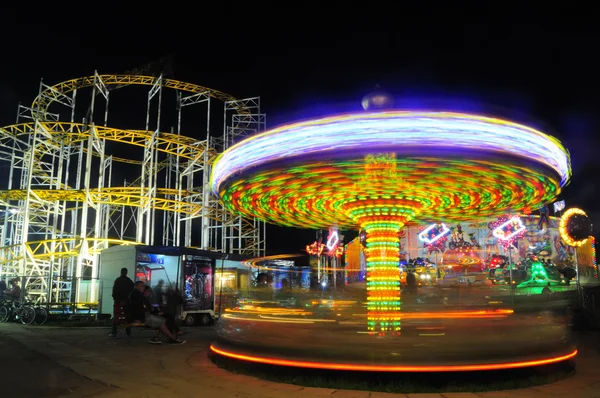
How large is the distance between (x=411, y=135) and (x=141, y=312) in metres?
8.40

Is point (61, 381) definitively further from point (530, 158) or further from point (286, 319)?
point (530, 158)

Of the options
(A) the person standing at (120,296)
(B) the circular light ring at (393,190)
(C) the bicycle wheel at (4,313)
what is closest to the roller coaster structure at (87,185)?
(C) the bicycle wheel at (4,313)

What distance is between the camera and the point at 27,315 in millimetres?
17688

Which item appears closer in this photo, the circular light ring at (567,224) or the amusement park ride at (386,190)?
the amusement park ride at (386,190)

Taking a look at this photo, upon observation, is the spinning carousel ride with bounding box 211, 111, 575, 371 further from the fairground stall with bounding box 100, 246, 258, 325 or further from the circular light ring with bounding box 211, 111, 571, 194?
the fairground stall with bounding box 100, 246, 258, 325

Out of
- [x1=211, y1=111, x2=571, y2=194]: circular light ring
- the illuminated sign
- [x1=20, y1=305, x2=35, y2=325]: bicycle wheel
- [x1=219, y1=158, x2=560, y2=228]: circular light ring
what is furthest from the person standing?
the illuminated sign

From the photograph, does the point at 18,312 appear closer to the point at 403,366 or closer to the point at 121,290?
the point at 121,290

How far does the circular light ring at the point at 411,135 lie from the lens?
6.99 m

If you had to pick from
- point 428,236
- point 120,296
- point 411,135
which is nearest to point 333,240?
point 428,236

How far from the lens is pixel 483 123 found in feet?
23.2

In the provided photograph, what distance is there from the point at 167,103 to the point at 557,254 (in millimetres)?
34599

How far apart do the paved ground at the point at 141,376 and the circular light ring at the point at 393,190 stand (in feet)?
10.6

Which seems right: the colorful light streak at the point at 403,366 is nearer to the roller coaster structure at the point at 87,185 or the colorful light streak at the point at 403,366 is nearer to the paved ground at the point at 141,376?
the paved ground at the point at 141,376

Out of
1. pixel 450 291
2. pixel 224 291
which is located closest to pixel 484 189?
pixel 450 291
